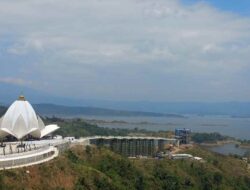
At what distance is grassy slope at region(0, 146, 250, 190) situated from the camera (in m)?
36.4

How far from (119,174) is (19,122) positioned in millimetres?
10800

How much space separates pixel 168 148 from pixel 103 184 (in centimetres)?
4217

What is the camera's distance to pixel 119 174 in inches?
1889

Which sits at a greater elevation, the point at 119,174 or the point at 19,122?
the point at 19,122

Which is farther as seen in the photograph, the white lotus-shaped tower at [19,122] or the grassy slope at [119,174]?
the white lotus-shaped tower at [19,122]

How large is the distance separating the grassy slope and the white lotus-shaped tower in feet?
15.4

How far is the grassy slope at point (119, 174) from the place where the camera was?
119 feet

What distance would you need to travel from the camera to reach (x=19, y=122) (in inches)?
1984

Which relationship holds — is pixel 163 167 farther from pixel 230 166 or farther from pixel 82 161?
pixel 230 166

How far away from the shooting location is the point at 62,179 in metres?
38.2

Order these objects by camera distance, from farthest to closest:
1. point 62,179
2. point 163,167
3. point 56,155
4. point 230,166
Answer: point 230,166, point 163,167, point 56,155, point 62,179

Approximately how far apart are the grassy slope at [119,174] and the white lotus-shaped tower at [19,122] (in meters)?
4.71

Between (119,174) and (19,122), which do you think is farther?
(19,122)

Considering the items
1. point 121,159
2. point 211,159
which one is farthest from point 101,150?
point 211,159
